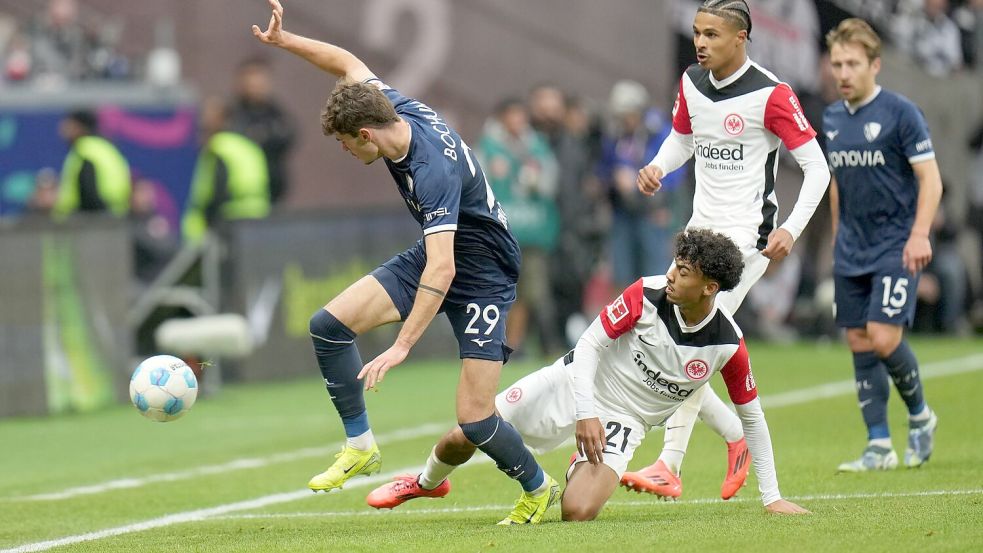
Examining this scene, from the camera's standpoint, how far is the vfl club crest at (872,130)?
908cm

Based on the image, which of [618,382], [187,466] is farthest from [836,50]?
[187,466]

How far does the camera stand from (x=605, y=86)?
22.8 meters

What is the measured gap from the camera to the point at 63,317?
1288cm

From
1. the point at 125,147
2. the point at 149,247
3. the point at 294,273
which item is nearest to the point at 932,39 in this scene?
the point at 294,273

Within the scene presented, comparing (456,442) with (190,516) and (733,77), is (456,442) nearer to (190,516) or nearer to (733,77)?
(190,516)

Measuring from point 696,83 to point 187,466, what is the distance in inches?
168

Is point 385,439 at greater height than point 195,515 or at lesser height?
lesser

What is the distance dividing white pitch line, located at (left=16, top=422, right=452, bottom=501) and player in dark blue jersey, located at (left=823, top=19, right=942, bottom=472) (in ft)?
11.4

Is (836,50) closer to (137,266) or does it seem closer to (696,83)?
(696,83)

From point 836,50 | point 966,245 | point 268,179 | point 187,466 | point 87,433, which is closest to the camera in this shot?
point 836,50

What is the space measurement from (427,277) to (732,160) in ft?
6.66

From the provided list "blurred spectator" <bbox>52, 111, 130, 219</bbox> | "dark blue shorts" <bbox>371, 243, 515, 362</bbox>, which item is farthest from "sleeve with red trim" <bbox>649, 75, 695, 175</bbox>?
"blurred spectator" <bbox>52, 111, 130, 219</bbox>

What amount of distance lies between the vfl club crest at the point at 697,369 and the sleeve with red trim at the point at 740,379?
117 millimetres

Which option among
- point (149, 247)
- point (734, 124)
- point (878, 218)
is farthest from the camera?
point (149, 247)
